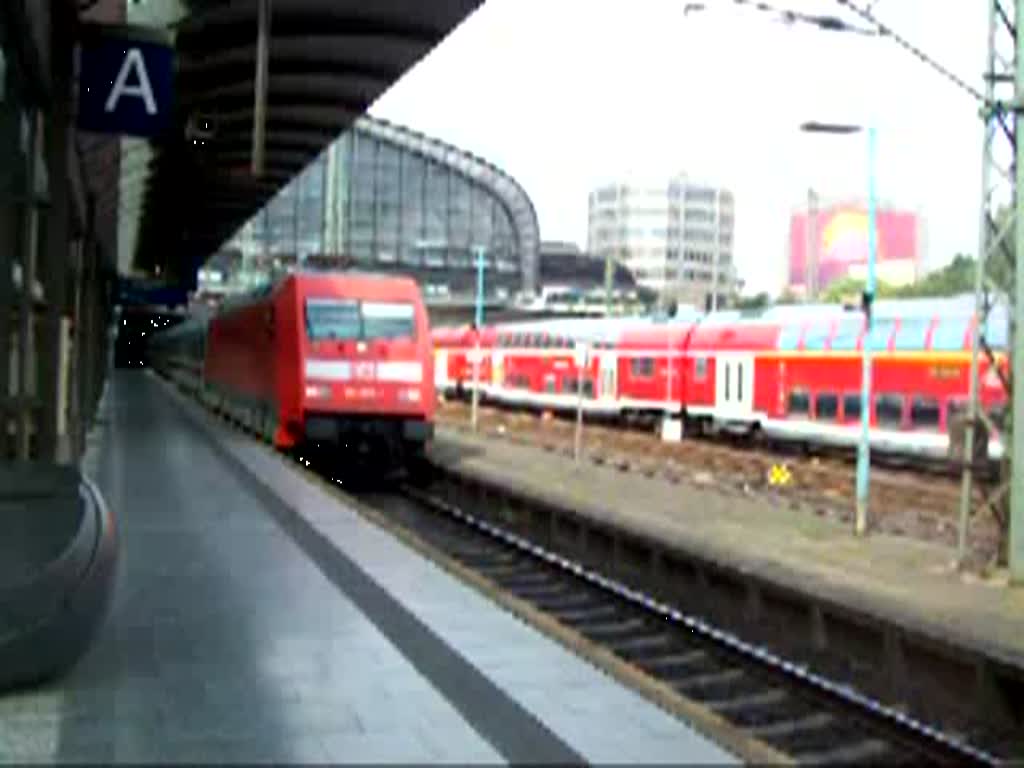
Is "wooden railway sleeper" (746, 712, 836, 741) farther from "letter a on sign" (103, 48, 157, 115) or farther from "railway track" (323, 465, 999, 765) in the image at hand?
"letter a on sign" (103, 48, 157, 115)

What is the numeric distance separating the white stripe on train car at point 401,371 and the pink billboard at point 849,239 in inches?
3572

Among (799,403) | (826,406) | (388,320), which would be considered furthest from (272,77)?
(799,403)

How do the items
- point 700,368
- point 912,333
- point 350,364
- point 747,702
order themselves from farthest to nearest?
1. point 700,368
2. point 912,333
3. point 350,364
4. point 747,702

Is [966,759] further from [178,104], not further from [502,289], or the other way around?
[502,289]

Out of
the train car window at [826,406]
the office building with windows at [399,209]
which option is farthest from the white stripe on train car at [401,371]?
the office building with windows at [399,209]

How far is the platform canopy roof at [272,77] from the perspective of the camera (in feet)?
49.5

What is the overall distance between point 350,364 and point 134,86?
11061 mm

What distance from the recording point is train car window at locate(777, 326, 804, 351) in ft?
97.6

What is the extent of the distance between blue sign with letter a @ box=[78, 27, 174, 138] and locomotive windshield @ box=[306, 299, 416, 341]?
10616mm

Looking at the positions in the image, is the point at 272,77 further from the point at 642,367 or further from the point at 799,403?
the point at 642,367

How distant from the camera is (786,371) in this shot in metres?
30.0

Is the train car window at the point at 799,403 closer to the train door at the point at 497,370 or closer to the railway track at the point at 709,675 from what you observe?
the railway track at the point at 709,675

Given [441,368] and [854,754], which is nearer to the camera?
[854,754]

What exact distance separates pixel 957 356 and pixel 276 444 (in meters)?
12.1
